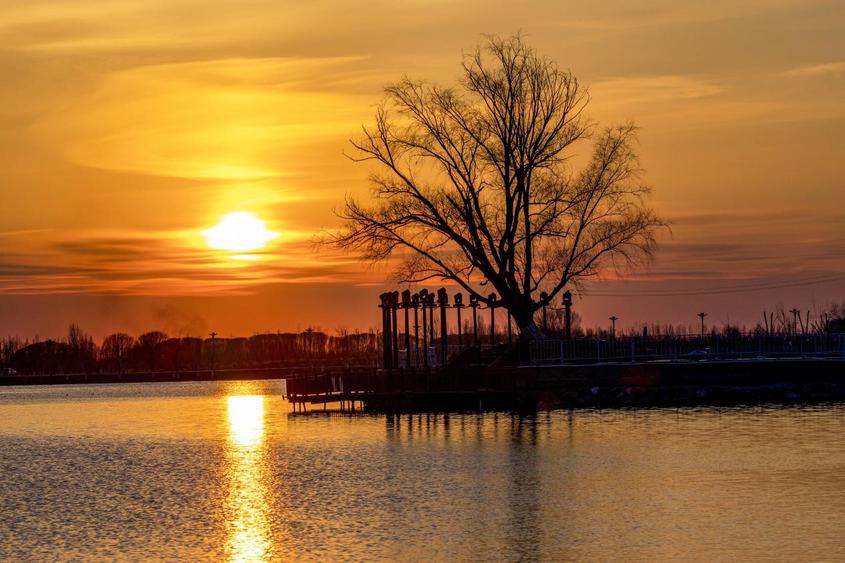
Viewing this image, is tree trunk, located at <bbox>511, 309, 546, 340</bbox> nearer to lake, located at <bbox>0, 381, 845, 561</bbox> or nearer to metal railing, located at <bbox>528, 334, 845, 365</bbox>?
metal railing, located at <bbox>528, 334, 845, 365</bbox>

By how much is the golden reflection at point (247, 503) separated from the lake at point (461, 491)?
106 mm

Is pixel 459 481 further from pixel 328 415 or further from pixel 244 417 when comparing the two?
pixel 244 417

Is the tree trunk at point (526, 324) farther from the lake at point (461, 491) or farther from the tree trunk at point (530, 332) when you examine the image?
the lake at point (461, 491)

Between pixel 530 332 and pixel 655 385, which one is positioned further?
pixel 530 332

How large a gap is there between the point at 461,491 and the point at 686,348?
33559 mm

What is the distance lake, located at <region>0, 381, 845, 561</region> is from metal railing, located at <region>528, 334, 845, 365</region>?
4533mm

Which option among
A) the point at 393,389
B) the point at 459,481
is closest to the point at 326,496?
the point at 459,481

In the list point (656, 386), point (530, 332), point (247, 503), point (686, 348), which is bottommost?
point (247, 503)

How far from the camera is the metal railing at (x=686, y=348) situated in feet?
210

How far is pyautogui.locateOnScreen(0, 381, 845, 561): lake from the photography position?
2598 cm

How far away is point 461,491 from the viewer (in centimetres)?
3441

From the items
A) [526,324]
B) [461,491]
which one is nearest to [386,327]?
[526,324]

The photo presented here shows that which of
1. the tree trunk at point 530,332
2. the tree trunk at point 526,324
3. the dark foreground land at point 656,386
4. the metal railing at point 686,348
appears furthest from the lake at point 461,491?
the tree trunk at point 526,324

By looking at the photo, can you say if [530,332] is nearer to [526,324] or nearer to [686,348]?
[526,324]
